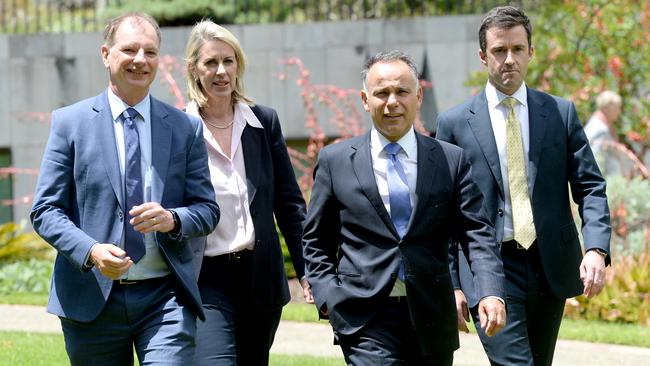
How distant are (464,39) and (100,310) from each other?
10317 mm

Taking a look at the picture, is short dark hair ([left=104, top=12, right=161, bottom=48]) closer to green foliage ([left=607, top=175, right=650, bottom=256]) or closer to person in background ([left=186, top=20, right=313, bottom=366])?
person in background ([left=186, top=20, right=313, bottom=366])

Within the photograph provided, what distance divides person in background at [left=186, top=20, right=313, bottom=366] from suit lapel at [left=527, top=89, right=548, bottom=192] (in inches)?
45.9

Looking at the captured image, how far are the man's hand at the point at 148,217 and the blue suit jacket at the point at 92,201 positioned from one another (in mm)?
169

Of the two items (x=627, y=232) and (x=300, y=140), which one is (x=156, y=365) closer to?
(x=627, y=232)

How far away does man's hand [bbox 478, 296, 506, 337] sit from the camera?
5.05m

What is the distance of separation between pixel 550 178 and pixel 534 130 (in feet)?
0.78

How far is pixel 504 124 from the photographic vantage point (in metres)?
5.96

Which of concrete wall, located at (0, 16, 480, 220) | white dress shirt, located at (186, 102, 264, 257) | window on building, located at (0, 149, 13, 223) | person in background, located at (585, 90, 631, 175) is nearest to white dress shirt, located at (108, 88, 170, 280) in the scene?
white dress shirt, located at (186, 102, 264, 257)

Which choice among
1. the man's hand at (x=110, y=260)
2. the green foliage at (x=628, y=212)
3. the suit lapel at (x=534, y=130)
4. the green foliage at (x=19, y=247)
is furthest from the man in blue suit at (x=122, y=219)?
the green foliage at (x=19, y=247)

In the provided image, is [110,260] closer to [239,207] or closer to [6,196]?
[239,207]

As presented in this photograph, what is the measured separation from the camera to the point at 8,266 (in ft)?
42.5

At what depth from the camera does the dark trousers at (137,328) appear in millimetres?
4973

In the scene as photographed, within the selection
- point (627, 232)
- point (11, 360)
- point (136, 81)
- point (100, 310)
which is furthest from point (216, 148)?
point (627, 232)

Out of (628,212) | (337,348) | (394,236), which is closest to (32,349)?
(337,348)
